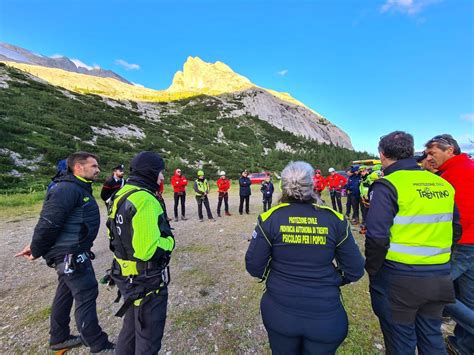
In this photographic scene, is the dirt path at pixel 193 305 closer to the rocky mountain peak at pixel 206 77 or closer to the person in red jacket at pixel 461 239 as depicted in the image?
the person in red jacket at pixel 461 239

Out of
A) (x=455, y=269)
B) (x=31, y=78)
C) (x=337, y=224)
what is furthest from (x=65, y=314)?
(x=31, y=78)

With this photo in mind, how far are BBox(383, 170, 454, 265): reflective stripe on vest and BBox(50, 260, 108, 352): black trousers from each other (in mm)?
3046

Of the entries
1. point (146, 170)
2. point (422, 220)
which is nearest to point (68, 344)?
point (146, 170)

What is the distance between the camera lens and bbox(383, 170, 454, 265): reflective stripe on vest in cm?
197

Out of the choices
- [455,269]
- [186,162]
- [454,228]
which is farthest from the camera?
[186,162]

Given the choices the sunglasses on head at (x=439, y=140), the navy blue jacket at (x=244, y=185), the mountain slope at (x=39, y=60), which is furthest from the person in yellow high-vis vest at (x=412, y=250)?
the mountain slope at (x=39, y=60)

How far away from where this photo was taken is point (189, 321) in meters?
3.44

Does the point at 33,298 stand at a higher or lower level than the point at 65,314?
lower

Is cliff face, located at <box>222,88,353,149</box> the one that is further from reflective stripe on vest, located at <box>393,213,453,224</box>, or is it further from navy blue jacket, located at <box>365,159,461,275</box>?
reflective stripe on vest, located at <box>393,213,453,224</box>

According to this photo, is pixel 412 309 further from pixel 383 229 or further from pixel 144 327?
pixel 144 327

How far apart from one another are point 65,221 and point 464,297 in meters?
4.31

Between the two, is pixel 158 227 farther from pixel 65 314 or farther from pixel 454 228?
pixel 454 228

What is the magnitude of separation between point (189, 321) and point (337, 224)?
275 cm

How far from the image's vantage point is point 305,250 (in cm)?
171
